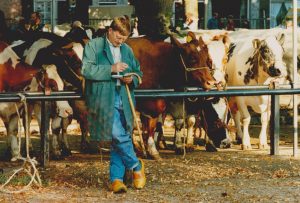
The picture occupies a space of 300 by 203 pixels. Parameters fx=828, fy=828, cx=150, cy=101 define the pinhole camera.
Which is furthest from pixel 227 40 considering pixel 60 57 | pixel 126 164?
pixel 126 164

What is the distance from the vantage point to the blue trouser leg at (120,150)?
10.3 meters

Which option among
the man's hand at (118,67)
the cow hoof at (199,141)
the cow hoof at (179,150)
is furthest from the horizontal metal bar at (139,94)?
the cow hoof at (199,141)

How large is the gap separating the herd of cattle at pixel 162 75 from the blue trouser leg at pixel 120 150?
273 centimetres

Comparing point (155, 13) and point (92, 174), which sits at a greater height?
point (155, 13)

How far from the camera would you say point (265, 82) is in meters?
15.8

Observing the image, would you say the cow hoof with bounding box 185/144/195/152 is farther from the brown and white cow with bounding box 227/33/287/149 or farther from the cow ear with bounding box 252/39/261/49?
the cow ear with bounding box 252/39/261/49

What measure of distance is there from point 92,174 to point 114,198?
1.95m

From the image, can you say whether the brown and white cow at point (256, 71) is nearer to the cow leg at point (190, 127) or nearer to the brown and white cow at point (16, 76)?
the cow leg at point (190, 127)

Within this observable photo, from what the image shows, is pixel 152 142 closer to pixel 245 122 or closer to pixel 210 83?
pixel 210 83

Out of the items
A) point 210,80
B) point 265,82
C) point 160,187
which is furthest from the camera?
point 265,82

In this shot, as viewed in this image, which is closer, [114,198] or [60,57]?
[114,198]

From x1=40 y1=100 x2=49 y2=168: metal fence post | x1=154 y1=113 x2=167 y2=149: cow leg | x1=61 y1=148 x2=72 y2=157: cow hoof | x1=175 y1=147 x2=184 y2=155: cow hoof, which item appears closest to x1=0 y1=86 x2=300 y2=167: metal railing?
x1=40 y1=100 x2=49 y2=168: metal fence post

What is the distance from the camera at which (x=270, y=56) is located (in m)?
15.7

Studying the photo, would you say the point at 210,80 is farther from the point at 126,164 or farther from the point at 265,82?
the point at 126,164
